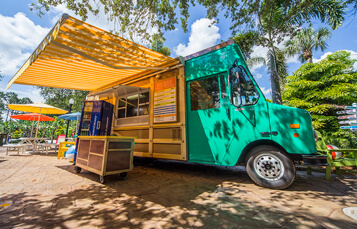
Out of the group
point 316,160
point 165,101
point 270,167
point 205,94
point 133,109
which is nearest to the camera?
point 316,160

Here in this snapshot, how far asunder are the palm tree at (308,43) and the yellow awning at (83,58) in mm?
17568

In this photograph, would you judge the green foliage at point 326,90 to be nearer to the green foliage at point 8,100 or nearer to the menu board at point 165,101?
the menu board at point 165,101

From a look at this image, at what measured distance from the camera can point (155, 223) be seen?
1882mm

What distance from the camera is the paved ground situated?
189 cm

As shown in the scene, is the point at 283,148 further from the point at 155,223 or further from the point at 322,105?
the point at 322,105

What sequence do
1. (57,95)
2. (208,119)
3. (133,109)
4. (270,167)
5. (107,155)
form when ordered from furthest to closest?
1. (57,95)
2. (133,109)
3. (208,119)
4. (107,155)
5. (270,167)

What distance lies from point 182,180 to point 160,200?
52.3 inches

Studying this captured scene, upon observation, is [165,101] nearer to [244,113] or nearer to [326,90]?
[244,113]

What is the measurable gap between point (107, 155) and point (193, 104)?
8.29 feet

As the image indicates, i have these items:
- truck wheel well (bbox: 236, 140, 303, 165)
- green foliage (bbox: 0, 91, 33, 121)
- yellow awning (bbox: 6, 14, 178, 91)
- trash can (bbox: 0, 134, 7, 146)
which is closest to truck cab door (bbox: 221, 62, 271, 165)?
truck wheel well (bbox: 236, 140, 303, 165)

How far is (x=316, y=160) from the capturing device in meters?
2.90

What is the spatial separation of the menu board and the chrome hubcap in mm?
2365

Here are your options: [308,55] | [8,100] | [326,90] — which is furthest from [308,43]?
[8,100]

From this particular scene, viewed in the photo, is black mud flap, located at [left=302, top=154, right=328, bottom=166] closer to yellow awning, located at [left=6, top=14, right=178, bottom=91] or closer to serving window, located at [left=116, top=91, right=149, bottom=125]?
yellow awning, located at [left=6, top=14, right=178, bottom=91]
